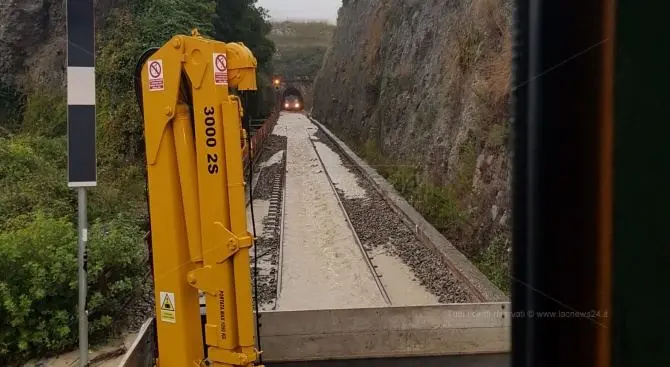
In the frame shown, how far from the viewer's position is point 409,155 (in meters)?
19.0

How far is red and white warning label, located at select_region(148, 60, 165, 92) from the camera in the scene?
155 inches

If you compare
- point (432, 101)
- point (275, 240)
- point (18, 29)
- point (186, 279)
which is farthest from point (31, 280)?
point (18, 29)

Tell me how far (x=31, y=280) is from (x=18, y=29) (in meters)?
18.4

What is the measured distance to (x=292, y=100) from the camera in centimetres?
8269

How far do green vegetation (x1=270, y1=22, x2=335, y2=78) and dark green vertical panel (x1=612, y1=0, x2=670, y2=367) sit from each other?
80.9 meters

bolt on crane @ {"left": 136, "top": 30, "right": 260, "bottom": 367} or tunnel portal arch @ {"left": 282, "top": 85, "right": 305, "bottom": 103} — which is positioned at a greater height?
tunnel portal arch @ {"left": 282, "top": 85, "right": 305, "bottom": 103}

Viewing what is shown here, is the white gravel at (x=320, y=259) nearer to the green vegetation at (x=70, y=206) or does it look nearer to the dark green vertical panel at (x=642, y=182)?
the green vegetation at (x=70, y=206)

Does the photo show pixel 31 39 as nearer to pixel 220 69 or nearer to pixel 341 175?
pixel 341 175

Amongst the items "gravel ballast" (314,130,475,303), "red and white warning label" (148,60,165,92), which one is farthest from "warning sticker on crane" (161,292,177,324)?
"gravel ballast" (314,130,475,303)

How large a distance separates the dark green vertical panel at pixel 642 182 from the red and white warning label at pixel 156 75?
3363 mm

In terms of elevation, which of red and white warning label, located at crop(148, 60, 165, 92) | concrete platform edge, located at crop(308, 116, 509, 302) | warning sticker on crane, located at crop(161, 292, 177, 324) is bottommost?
concrete platform edge, located at crop(308, 116, 509, 302)

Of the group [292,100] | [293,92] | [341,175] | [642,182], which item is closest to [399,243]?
[341,175]

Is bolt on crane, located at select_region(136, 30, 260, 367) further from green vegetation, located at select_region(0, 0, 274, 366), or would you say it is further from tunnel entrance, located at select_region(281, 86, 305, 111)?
tunnel entrance, located at select_region(281, 86, 305, 111)

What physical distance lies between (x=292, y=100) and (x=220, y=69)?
7982cm
